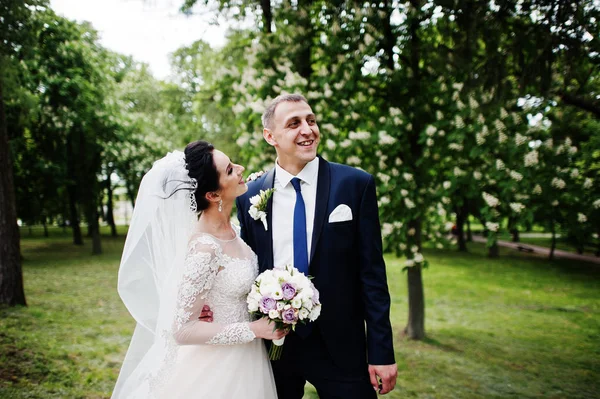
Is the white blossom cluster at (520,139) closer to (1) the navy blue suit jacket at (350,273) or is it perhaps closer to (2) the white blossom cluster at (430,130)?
(2) the white blossom cluster at (430,130)

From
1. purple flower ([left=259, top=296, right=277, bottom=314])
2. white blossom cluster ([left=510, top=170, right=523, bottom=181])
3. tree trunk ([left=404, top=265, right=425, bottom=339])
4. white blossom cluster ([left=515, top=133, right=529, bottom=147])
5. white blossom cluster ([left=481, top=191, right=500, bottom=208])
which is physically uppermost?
white blossom cluster ([left=515, top=133, right=529, bottom=147])

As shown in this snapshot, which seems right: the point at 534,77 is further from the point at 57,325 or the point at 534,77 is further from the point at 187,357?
the point at 57,325

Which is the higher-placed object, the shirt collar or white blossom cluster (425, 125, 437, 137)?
white blossom cluster (425, 125, 437, 137)

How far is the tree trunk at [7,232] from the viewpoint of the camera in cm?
793

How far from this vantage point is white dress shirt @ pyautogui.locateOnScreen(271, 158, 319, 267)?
8.88 ft

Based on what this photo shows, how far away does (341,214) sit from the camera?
8.55 feet

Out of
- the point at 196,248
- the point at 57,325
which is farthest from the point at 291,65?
the point at 57,325

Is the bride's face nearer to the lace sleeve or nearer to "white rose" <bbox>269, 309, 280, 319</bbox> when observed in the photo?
the lace sleeve

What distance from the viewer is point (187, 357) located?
104 inches

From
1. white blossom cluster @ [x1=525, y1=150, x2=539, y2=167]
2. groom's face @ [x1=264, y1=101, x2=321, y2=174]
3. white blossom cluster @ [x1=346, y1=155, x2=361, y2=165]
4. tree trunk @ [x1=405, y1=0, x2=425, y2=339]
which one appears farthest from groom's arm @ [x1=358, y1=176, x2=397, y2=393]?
tree trunk @ [x1=405, y1=0, x2=425, y2=339]

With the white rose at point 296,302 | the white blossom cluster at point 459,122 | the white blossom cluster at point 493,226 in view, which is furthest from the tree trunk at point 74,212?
the white rose at point 296,302

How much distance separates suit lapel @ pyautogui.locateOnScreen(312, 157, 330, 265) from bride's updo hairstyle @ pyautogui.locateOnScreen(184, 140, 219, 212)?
2.11ft

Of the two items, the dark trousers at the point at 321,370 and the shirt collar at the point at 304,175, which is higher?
the shirt collar at the point at 304,175

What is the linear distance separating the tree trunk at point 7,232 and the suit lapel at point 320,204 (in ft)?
24.4
